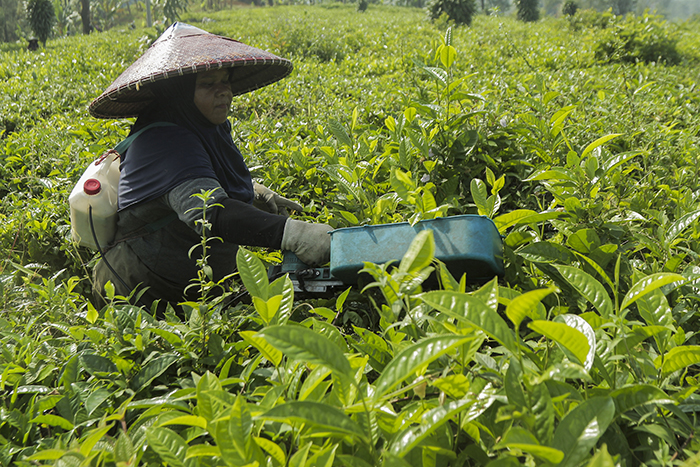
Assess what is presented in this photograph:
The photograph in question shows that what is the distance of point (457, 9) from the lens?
51.1 ft

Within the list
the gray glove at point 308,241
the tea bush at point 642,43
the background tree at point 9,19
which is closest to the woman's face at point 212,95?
the gray glove at point 308,241

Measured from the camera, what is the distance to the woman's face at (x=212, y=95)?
2.30 meters

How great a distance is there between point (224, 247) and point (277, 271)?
1.76ft

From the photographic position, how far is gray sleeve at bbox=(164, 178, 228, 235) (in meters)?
1.88

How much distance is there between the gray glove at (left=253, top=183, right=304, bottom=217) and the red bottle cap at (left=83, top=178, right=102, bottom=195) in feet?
2.51

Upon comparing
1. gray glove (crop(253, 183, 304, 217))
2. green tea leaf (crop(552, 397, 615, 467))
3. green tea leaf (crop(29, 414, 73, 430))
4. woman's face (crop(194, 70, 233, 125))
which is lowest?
gray glove (crop(253, 183, 304, 217))

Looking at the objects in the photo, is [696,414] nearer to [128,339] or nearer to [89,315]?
[128,339]

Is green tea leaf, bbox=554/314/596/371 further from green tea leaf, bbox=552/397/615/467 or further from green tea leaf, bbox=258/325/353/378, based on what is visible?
green tea leaf, bbox=258/325/353/378

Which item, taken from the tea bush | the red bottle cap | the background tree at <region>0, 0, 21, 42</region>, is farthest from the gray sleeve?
the background tree at <region>0, 0, 21, 42</region>

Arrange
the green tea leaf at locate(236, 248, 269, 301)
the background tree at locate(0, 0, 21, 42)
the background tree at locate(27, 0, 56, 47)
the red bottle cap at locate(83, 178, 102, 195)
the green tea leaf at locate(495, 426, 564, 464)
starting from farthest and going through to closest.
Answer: the background tree at locate(0, 0, 21, 42)
the background tree at locate(27, 0, 56, 47)
the red bottle cap at locate(83, 178, 102, 195)
the green tea leaf at locate(236, 248, 269, 301)
the green tea leaf at locate(495, 426, 564, 464)

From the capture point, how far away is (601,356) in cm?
92

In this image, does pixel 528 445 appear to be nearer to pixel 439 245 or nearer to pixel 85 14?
pixel 439 245

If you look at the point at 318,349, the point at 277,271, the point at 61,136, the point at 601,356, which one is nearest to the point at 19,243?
the point at 61,136

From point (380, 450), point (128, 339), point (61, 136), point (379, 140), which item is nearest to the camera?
point (380, 450)
